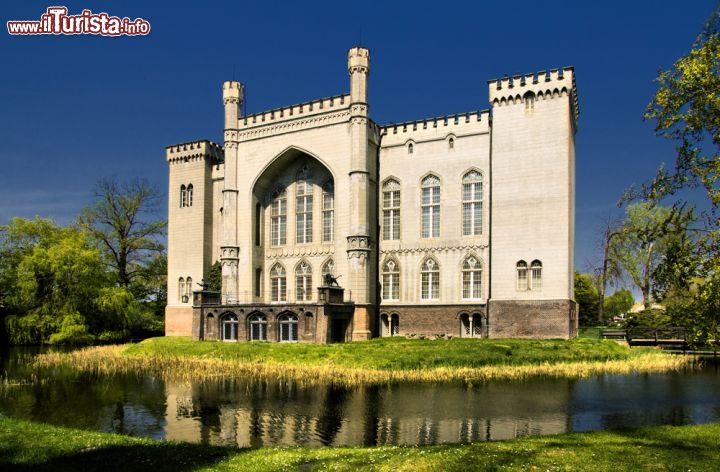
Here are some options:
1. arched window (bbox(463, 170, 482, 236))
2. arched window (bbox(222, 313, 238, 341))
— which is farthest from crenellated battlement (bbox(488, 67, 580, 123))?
arched window (bbox(222, 313, 238, 341))

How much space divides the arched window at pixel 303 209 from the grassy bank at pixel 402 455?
31.0m

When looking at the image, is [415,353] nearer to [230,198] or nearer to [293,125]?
[293,125]

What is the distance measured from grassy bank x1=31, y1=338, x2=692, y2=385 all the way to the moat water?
1.73 meters

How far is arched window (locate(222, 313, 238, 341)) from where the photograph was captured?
38625mm

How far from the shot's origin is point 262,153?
42.7 m

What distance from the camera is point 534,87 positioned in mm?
35469

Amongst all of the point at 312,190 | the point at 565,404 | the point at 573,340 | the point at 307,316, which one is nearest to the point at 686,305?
the point at 565,404

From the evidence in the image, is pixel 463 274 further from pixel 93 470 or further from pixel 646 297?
pixel 93 470

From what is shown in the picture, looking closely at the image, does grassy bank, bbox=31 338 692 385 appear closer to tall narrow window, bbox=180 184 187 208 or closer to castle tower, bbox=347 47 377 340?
castle tower, bbox=347 47 377 340

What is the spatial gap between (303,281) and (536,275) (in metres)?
16.4

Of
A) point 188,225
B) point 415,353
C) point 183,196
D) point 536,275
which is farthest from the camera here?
point 183,196

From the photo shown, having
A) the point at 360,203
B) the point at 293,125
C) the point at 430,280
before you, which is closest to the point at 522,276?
the point at 430,280

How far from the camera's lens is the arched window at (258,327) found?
123 ft

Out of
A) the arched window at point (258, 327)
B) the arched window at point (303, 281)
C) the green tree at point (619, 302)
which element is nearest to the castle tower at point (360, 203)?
the arched window at point (303, 281)
